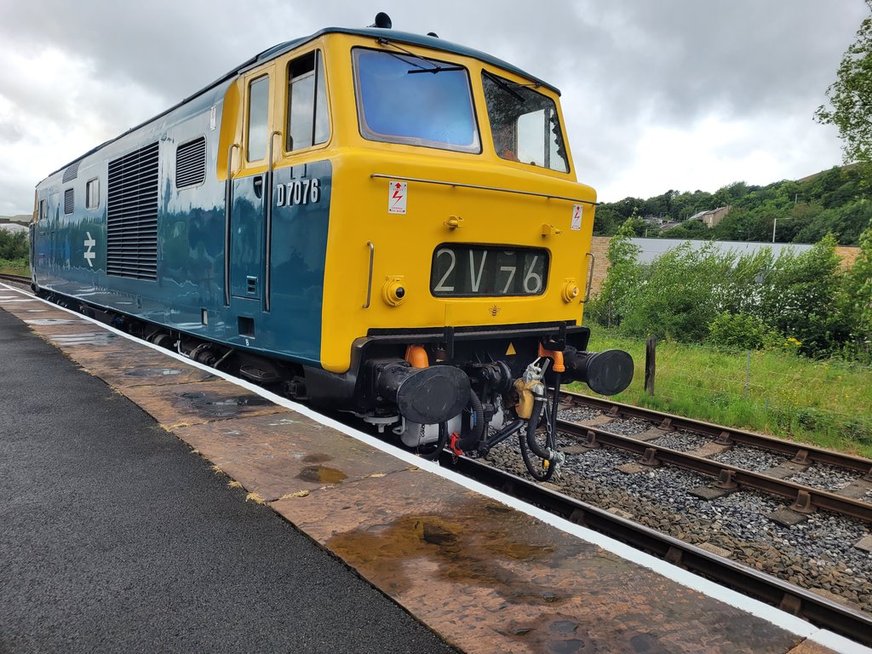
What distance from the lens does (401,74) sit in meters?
4.54

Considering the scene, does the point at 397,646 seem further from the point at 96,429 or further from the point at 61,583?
the point at 96,429

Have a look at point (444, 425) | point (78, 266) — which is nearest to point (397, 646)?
point (444, 425)

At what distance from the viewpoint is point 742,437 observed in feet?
24.0

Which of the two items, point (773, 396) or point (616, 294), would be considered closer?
point (773, 396)

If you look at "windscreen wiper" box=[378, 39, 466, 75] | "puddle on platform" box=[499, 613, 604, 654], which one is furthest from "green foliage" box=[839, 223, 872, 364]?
"puddle on platform" box=[499, 613, 604, 654]

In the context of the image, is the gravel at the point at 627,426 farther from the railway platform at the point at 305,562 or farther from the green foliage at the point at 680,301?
the green foliage at the point at 680,301

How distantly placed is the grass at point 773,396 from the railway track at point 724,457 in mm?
1154

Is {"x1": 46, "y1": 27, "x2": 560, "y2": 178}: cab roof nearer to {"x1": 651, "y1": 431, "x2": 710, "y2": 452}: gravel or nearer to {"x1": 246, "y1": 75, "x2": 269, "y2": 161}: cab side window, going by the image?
{"x1": 246, "y1": 75, "x2": 269, "y2": 161}: cab side window

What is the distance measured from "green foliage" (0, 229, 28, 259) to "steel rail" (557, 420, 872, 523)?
55728mm

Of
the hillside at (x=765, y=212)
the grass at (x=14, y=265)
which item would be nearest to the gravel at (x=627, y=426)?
the hillside at (x=765, y=212)

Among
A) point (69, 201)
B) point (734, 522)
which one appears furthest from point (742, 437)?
point (69, 201)

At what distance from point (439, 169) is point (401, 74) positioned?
2.71 ft

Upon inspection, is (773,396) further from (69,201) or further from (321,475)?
(69,201)

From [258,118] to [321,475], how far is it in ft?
9.21
